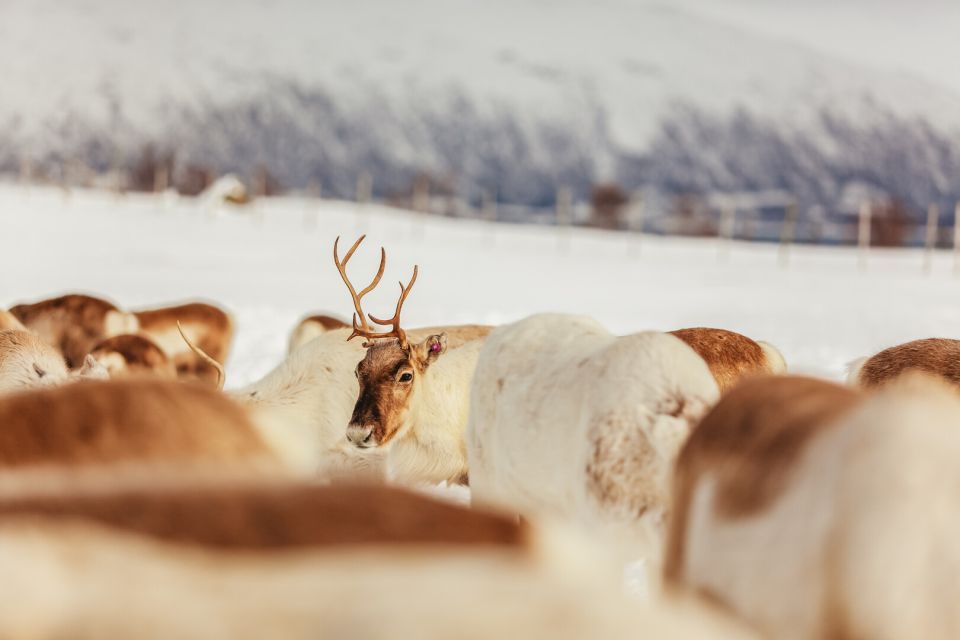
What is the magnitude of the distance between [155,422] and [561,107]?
107418 mm

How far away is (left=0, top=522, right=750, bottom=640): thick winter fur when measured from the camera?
142 cm

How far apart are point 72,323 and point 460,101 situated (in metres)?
98.9

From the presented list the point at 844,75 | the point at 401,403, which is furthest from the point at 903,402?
the point at 844,75

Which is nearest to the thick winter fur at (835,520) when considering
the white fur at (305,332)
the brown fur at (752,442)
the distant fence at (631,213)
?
the brown fur at (752,442)

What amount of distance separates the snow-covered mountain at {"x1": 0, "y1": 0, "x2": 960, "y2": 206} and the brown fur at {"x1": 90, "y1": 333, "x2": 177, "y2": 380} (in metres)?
89.3

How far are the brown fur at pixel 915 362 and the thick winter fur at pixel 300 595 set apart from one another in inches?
167

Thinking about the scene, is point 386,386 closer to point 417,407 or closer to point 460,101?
point 417,407

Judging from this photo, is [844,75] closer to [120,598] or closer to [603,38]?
[603,38]

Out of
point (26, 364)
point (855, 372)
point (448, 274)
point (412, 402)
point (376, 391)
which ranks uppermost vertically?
point (855, 372)

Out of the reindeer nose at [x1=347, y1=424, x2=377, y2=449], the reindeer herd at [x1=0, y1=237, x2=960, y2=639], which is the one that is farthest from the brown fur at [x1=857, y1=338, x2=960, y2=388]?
the reindeer nose at [x1=347, y1=424, x2=377, y2=449]

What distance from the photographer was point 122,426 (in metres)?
2.33

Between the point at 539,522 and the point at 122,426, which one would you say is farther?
the point at 122,426

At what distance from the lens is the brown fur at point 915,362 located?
542 centimetres

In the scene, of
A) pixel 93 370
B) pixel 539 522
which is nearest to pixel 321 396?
pixel 93 370
